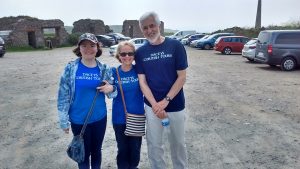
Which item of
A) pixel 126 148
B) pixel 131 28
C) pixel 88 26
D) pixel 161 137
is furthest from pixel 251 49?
pixel 131 28

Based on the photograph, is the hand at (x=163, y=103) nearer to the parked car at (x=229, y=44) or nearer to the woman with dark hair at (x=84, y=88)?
the woman with dark hair at (x=84, y=88)

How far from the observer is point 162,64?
10.9 feet

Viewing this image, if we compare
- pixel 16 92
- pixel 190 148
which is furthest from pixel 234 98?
pixel 16 92

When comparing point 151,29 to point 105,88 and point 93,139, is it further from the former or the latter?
point 93,139

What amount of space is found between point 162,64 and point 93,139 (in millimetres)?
1166

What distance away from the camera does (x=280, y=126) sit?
6.14 meters

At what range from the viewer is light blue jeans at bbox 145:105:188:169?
3.51m

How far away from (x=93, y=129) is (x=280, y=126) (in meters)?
4.11

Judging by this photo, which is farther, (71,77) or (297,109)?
(297,109)

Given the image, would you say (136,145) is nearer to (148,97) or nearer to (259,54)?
(148,97)

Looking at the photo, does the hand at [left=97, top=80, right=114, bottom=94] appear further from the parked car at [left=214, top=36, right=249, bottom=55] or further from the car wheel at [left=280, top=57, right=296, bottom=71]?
the parked car at [left=214, top=36, right=249, bottom=55]

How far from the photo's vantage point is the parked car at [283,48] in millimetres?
14227

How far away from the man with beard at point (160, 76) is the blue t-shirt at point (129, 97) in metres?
0.09

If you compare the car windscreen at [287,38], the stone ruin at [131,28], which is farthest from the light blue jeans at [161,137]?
the stone ruin at [131,28]
